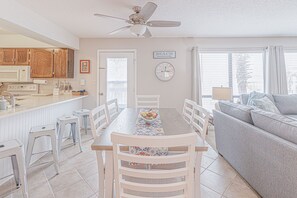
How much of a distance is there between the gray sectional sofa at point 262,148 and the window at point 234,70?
202 cm

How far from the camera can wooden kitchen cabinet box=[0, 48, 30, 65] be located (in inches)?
168

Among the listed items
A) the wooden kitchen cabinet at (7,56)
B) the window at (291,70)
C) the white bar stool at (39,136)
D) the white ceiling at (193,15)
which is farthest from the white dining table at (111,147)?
the window at (291,70)

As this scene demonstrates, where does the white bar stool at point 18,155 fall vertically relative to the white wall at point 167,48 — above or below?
below

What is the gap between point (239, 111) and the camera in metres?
2.37

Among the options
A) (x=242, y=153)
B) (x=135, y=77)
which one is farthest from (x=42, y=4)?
(x=242, y=153)

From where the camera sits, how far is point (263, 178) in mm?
1799

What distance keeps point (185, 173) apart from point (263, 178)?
1.30 m

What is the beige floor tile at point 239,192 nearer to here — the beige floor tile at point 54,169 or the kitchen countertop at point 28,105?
the beige floor tile at point 54,169

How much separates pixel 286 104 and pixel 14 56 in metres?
6.33

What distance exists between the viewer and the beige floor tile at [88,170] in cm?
244

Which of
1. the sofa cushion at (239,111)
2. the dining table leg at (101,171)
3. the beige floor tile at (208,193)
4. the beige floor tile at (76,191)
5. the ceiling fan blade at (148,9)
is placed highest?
the ceiling fan blade at (148,9)

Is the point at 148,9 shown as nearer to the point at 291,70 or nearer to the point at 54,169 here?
the point at 54,169

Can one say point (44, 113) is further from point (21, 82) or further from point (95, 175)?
point (21, 82)

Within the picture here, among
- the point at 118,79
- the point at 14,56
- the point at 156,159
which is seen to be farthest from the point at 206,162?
the point at 14,56
